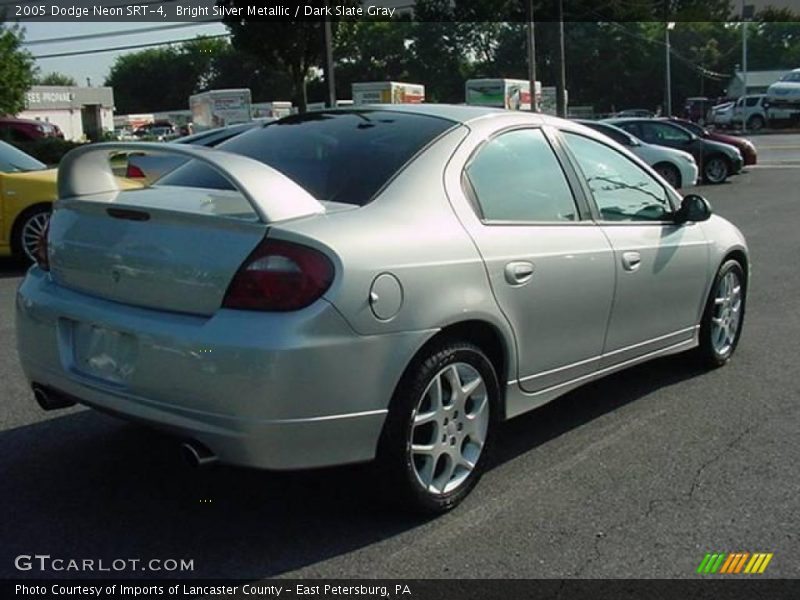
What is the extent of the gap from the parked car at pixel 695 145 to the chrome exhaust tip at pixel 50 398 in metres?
18.3

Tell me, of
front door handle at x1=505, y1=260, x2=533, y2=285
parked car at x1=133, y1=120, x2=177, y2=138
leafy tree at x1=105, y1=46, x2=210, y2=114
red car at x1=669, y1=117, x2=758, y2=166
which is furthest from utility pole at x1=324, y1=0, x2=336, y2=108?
leafy tree at x1=105, y1=46, x2=210, y2=114

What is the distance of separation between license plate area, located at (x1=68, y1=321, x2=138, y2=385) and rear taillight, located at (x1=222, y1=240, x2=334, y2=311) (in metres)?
0.45

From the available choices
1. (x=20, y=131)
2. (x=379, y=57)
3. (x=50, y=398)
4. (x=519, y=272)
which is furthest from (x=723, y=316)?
(x=379, y=57)

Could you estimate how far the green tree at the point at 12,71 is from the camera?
101 feet

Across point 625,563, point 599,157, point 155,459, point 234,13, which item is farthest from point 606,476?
point 234,13

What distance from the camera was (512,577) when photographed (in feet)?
10.1

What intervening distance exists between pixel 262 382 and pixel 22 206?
7524 millimetres

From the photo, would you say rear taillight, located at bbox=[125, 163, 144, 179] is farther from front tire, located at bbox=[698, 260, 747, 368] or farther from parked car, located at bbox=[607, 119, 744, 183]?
parked car, located at bbox=[607, 119, 744, 183]

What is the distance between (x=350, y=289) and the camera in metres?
3.07

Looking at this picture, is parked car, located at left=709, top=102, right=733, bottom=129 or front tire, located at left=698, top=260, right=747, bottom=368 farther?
parked car, located at left=709, top=102, right=733, bottom=129

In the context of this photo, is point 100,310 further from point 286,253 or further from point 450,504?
point 450,504

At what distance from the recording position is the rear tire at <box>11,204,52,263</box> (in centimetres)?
954

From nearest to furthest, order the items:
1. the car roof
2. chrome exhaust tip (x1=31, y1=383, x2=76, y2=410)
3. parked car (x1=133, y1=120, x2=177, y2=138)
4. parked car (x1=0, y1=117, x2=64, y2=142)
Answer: chrome exhaust tip (x1=31, y1=383, x2=76, y2=410), the car roof, parked car (x1=0, y1=117, x2=64, y2=142), parked car (x1=133, y1=120, x2=177, y2=138)

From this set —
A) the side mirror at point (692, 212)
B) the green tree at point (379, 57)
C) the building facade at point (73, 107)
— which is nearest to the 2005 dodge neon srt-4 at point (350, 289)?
the side mirror at point (692, 212)
